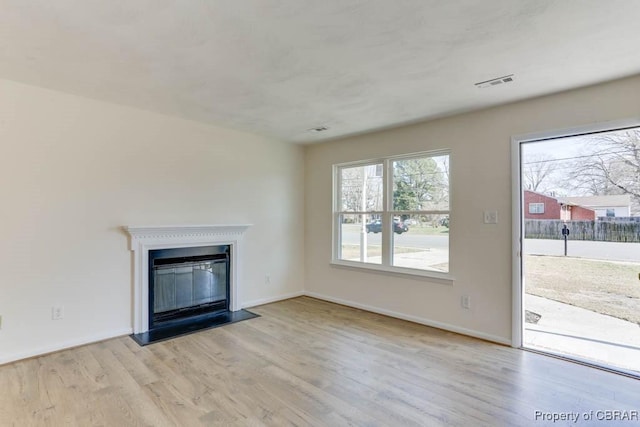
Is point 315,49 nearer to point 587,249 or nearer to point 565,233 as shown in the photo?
point 565,233

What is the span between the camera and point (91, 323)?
327 cm

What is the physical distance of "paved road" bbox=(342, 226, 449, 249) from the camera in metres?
3.87

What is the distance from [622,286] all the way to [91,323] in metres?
4.88

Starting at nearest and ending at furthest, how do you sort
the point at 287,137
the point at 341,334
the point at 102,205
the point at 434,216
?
1. the point at 102,205
2. the point at 341,334
3. the point at 434,216
4. the point at 287,137

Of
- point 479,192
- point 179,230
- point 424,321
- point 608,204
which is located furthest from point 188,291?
point 608,204

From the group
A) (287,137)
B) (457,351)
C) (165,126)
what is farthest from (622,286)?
(165,126)

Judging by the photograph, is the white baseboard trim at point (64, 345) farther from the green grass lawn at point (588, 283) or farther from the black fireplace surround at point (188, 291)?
the green grass lawn at point (588, 283)

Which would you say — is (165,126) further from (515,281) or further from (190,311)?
(515,281)

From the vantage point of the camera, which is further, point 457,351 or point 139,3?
point 457,351

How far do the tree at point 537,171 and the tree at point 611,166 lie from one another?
7.6 inches

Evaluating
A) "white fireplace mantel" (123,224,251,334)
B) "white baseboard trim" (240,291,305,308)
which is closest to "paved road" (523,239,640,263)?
"white baseboard trim" (240,291,305,308)

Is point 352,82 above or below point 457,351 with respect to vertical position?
above

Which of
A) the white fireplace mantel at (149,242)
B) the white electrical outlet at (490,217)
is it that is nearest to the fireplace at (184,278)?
the white fireplace mantel at (149,242)

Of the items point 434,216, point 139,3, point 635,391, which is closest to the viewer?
point 139,3
